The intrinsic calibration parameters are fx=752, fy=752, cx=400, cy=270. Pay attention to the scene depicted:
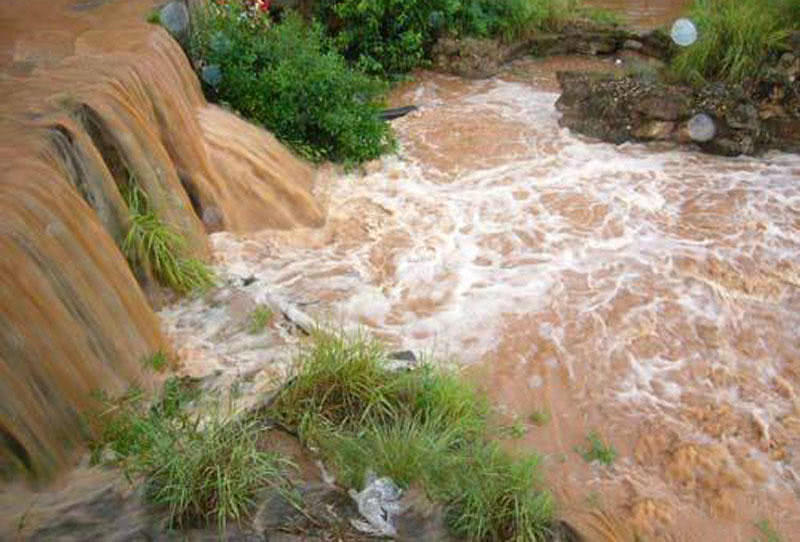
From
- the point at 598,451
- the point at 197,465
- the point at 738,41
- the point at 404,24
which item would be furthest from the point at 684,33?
the point at 197,465

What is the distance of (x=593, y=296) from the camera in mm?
5539

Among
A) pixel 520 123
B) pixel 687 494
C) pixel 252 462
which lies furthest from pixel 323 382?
pixel 520 123

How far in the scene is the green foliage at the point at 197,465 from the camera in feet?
9.93

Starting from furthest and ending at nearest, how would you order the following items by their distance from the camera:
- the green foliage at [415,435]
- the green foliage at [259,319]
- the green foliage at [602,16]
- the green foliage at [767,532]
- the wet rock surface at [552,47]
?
the green foliage at [602,16] < the wet rock surface at [552,47] < the green foliage at [259,319] < the green foliage at [767,532] < the green foliage at [415,435]

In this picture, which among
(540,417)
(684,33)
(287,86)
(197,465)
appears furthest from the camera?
(684,33)

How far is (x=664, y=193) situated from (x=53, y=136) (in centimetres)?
522

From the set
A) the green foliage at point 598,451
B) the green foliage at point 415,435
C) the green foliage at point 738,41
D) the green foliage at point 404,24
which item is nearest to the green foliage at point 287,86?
the green foliage at point 404,24

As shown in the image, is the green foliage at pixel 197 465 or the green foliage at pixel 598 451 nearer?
the green foliage at pixel 197 465

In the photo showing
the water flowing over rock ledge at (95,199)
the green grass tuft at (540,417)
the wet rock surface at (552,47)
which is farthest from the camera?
the wet rock surface at (552,47)

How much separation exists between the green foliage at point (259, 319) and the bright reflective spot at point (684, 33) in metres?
6.28

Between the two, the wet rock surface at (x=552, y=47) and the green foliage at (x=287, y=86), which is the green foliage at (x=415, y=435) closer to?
the green foliage at (x=287, y=86)

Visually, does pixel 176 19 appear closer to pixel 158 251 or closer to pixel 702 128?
pixel 158 251

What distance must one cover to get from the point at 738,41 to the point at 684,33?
1.29 m

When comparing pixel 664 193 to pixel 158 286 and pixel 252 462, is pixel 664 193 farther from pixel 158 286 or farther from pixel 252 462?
pixel 252 462
